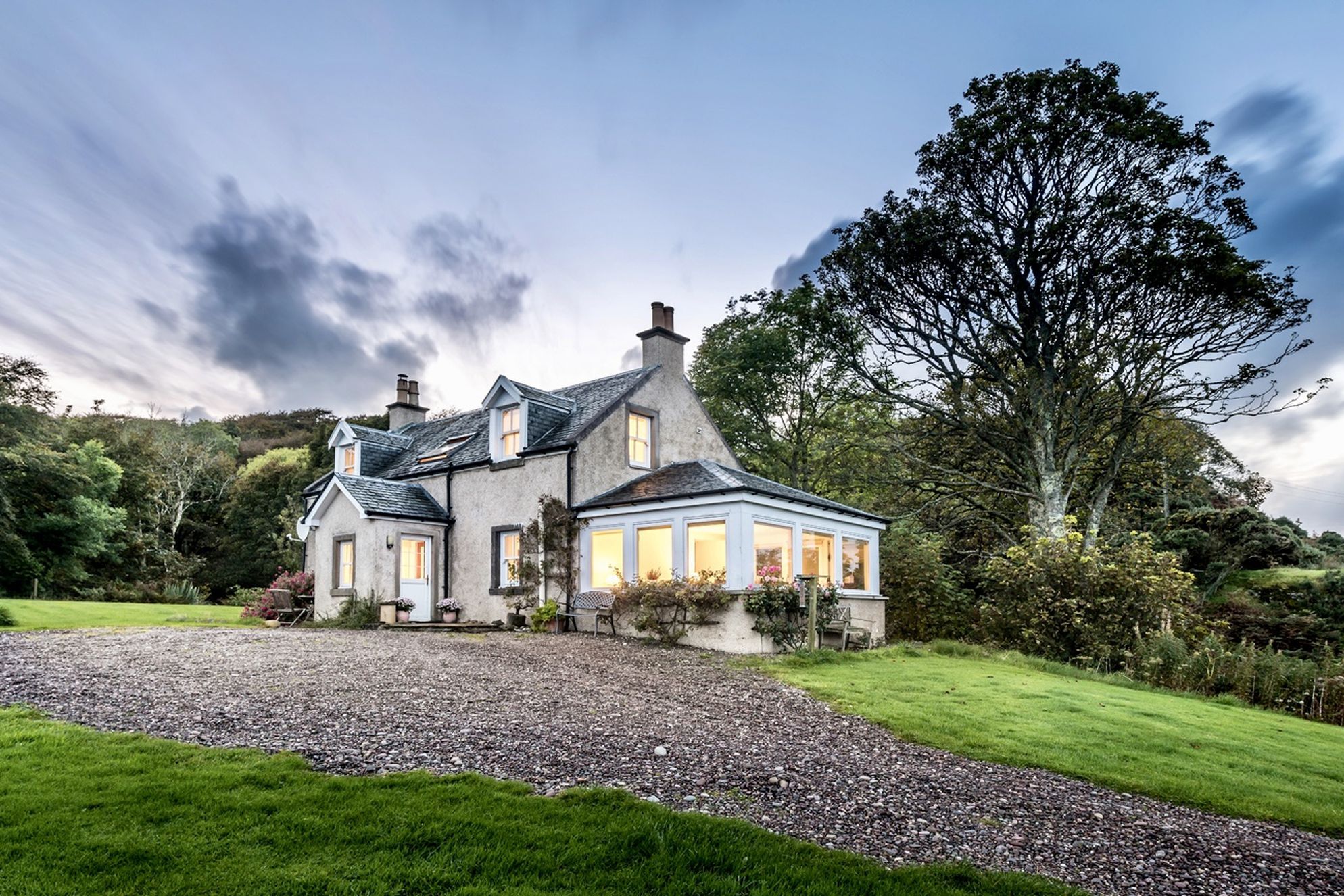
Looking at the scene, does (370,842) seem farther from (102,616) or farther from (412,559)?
(102,616)

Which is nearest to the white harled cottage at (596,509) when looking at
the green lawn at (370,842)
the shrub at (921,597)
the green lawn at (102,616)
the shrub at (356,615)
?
the shrub at (356,615)

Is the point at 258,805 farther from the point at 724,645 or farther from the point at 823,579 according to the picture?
the point at 823,579

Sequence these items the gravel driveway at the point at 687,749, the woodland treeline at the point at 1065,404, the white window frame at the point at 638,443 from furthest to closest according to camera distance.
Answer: the white window frame at the point at 638,443
the woodland treeline at the point at 1065,404
the gravel driveway at the point at 687,749

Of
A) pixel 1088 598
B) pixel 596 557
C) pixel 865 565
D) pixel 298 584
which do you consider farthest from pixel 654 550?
pixel 298 584

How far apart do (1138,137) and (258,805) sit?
22.3 m

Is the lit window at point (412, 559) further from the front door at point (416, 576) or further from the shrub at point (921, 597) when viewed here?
the shrub at point (921, 597)

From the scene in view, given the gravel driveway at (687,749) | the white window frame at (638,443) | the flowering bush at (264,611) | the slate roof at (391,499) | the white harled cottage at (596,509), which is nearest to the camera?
the gravel driveway at (687,749)

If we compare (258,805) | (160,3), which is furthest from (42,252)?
(258,805)

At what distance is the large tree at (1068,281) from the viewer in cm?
1822

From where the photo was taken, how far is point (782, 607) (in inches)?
589

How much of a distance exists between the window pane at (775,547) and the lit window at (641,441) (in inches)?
170

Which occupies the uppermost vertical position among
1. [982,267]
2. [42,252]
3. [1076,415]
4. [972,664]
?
[982,267]

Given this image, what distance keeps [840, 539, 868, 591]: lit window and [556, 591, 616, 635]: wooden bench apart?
20.9 feet

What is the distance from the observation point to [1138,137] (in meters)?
18.2
